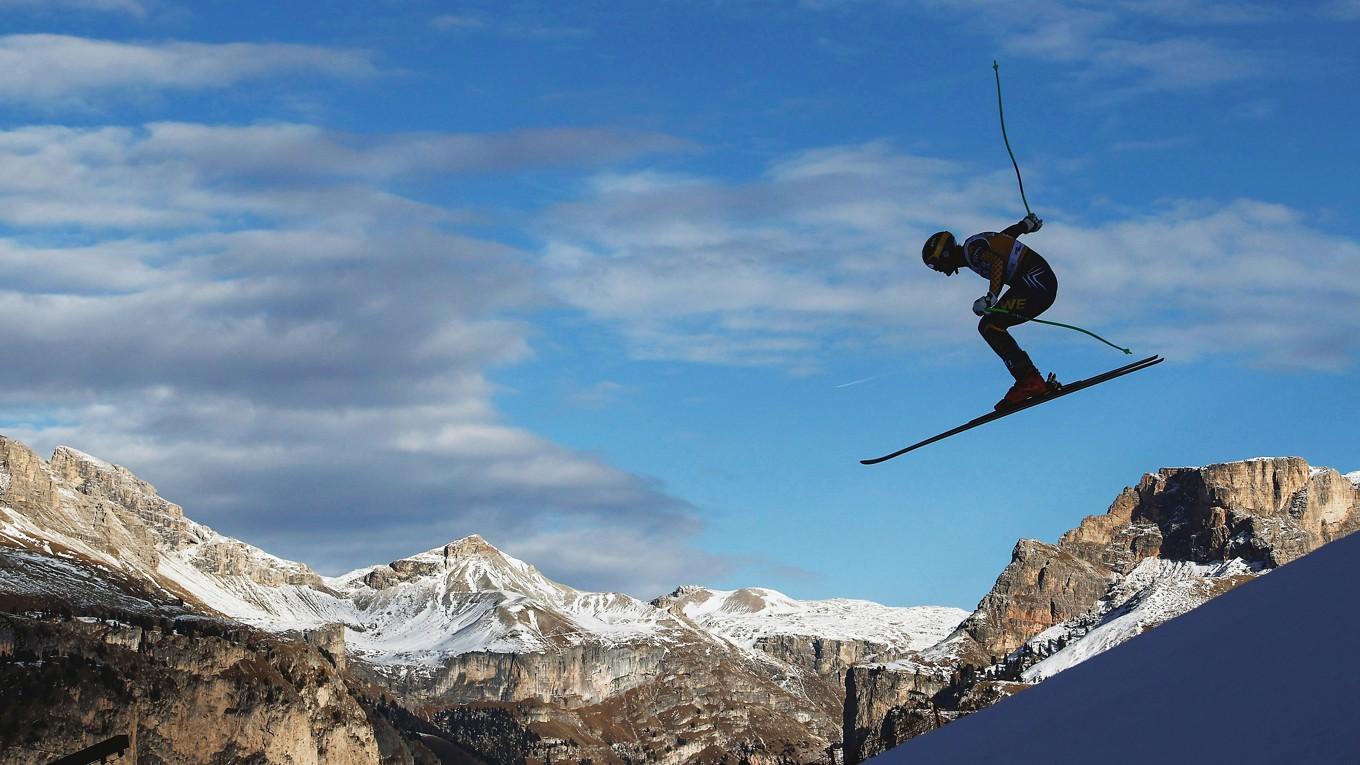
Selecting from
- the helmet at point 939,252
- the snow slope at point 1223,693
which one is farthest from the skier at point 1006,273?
the snow slope at point 1223,693

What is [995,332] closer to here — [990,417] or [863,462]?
[990,417]

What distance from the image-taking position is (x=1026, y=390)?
22.0 meters

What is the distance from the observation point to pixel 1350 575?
10297 mm

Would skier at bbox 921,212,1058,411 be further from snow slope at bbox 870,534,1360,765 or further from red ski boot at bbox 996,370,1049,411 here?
snow slope at bbox 870,534,1360,765

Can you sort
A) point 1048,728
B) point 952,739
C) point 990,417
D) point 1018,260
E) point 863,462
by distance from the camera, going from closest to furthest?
1. point 1048,728
2. point 952,739
3. point 1018,260
4. point 990,417
5. point 863,462

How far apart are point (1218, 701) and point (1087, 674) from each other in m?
2.14

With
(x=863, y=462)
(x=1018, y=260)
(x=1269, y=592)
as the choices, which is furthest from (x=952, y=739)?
(x=863, y=462)

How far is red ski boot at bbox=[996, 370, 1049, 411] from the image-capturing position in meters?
→ 22.0

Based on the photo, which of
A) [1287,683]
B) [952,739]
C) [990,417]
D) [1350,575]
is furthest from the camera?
[990,417]

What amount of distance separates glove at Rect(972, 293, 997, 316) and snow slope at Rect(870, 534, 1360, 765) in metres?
9.26

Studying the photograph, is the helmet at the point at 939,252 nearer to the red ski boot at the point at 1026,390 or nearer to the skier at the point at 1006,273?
the skier at the point at 1006,273

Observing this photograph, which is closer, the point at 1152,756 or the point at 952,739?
the point at 1152,756

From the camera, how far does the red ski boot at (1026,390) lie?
2195 centimetres

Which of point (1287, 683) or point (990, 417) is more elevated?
point (990, 417)
